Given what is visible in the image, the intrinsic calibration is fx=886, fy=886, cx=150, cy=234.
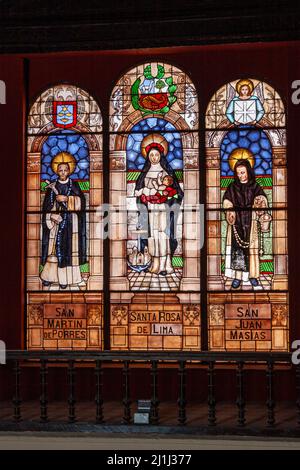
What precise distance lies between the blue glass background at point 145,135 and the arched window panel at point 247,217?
1.06 ft

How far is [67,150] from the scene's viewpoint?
921 centimetres

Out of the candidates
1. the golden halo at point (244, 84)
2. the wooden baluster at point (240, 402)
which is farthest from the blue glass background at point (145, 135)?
the wooden baluster at point (240, 402)

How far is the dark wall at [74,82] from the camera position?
883cm

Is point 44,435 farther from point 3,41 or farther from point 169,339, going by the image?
point 3,41

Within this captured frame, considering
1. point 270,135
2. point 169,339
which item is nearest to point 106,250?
point 169,339

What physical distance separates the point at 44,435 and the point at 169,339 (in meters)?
2.06

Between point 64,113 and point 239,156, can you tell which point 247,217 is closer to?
point 239,156

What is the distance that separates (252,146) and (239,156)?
0.16 m

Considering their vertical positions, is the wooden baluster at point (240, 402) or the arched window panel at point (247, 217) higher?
the arched window panel at point (247, 217)

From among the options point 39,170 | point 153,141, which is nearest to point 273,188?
point 153,141

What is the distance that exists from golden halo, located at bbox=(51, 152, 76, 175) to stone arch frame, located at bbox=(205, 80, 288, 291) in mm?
1398

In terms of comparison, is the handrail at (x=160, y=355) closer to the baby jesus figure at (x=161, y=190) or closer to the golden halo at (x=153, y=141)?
the baby jesus figure at (x=161, y=190)

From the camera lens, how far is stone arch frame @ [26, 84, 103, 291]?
911 centimetres

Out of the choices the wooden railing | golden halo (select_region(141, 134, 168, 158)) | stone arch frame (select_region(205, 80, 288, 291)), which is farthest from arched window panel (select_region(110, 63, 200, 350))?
the wooden railing
